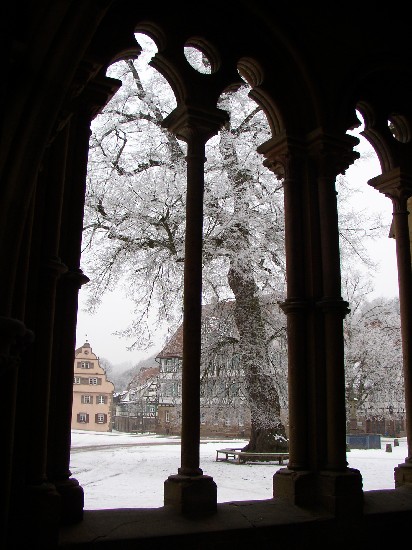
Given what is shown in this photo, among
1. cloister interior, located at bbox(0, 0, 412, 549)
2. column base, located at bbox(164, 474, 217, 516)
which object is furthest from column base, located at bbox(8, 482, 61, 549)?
column base, located at bbox(164, 474, 217, 516)

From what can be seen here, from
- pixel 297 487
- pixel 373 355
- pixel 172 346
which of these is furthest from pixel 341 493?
pixel 373 355

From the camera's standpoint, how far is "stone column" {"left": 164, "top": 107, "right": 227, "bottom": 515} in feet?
8.43

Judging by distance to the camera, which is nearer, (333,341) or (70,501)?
(70,501)

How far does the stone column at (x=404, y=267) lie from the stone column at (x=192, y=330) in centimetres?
123

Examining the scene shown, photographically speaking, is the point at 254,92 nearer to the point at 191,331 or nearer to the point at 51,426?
the point at 191,331

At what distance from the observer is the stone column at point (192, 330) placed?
2570 millimetres

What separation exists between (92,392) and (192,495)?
15236mm

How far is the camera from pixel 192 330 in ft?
9.05

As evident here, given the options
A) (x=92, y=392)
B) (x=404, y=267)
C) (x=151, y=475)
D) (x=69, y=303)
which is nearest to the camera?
(x=69, y=303)

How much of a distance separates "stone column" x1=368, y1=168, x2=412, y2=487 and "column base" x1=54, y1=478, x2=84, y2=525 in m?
1.87

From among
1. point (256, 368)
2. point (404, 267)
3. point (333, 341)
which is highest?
point (404, 267)

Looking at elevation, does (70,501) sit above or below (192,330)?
below

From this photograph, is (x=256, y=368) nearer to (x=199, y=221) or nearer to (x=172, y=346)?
(x=172, y=346)

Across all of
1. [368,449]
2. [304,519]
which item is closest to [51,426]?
[304,519]
